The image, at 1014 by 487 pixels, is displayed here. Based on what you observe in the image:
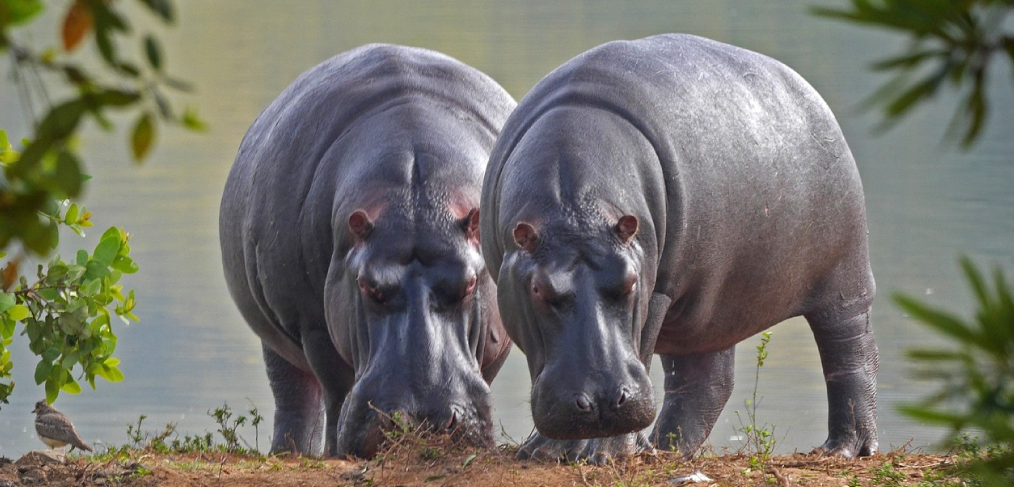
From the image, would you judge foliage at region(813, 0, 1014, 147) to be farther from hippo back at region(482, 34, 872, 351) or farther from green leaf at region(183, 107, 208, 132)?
hippo back at region(482, 34, 872, 351)

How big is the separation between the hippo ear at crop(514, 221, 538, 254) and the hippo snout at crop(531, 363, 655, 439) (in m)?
0.35

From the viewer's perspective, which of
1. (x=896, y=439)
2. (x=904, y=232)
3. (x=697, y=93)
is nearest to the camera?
(x=697, y=93)

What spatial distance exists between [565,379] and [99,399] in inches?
215

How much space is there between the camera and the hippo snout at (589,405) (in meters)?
3.81

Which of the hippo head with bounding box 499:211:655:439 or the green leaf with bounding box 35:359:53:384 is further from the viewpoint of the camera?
the green leaf with bounding box 35:359:53:384

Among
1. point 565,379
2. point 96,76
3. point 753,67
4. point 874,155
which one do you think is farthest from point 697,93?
point 874,155

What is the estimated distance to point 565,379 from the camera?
384 centimetres

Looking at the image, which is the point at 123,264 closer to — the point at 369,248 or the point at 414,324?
the point at 369,248

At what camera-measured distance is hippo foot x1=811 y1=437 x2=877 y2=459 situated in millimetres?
5290

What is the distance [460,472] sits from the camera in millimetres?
3973

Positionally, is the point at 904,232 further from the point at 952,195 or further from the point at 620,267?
the point at 620,267

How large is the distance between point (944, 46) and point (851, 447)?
4294mm

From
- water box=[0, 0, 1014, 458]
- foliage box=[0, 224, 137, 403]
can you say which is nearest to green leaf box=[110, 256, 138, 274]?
foliage box=[0, 224, 137, 403]

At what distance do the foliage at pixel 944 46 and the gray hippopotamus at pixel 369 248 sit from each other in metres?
3.09
